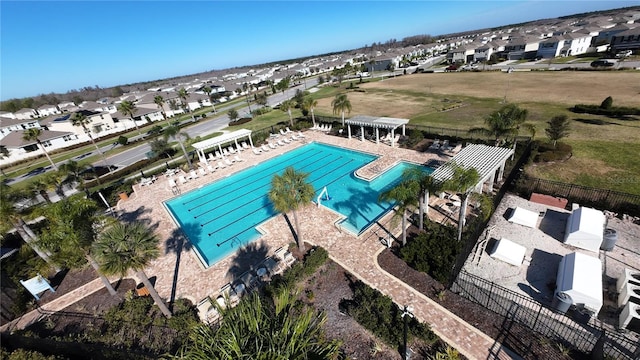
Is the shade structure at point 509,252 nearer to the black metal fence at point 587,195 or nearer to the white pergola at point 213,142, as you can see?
the black metal fence at point 587,195

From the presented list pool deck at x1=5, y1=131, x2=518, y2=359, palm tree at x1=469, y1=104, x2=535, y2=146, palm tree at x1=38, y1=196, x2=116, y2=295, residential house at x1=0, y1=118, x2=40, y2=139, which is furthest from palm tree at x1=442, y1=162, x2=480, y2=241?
residential house at x1=0, y1=118, x2=40, y2=139

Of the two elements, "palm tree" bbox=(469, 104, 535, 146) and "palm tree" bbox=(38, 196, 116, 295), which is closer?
"palm tree" bbox=(38, 196, 116, 295)

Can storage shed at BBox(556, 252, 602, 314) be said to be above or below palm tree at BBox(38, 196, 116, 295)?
below

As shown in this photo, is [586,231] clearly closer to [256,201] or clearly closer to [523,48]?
[256,201]

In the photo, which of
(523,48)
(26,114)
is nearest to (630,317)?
(523,48)

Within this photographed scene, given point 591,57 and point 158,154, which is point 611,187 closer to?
point 158,154

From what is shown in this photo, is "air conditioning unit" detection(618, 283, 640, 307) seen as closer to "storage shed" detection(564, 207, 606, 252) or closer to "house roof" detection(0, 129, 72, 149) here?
"storage shed" detection(564, 207, 606, 252)

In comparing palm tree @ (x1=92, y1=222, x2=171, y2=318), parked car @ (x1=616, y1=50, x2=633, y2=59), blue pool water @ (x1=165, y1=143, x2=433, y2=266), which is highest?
palm tree @ (x1=92, y1=222, x2=171, y2=318)
